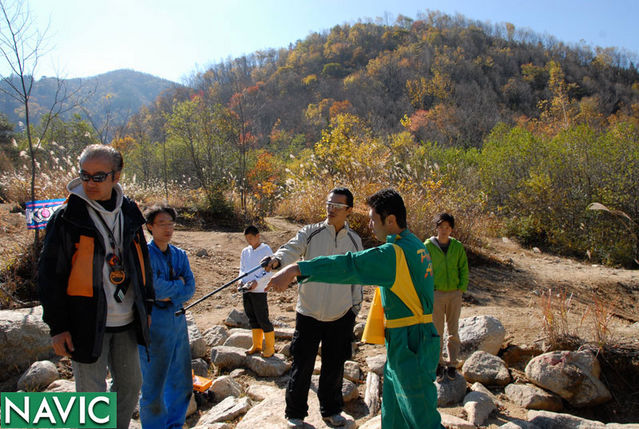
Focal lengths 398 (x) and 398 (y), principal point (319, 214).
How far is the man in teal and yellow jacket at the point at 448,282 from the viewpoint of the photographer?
163 inches

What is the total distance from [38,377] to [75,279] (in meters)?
2.80

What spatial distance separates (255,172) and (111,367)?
2098 cm

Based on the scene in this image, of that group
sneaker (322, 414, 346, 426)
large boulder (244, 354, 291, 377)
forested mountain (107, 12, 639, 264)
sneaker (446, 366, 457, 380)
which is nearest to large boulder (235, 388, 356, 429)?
sneaker (322, 414, 346, 426)

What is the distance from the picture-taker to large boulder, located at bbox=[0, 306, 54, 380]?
423cm

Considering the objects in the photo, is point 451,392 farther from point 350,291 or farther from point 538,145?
point 538,145

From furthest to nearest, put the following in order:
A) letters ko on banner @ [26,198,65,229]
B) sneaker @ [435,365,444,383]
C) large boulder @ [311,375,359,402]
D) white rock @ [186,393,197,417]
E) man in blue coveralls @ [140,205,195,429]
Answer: letters ko on banner @ [26,198,65,229] < sneaker @ [435,365,444,383] < large boulder @ [311,375,359,402] < white rock @ [186,393,197,417] < man in blue coveralls @ [140,205,195,429]

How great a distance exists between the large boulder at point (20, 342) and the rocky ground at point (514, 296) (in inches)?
84.7

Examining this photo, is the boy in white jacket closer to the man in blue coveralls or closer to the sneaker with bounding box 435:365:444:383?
the man in blue coveralls

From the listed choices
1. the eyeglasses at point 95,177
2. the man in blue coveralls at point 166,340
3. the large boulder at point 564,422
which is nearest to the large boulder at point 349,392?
the man in blue coveralls at point 166,340

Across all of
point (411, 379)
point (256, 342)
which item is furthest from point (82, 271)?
point (256, 342)

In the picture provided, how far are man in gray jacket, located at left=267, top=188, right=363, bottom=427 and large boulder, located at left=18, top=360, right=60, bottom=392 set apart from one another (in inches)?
104

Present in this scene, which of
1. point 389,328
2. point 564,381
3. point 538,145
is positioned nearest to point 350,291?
point 389,328

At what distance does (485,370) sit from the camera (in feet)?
14.4

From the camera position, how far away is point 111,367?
7.41 feet
